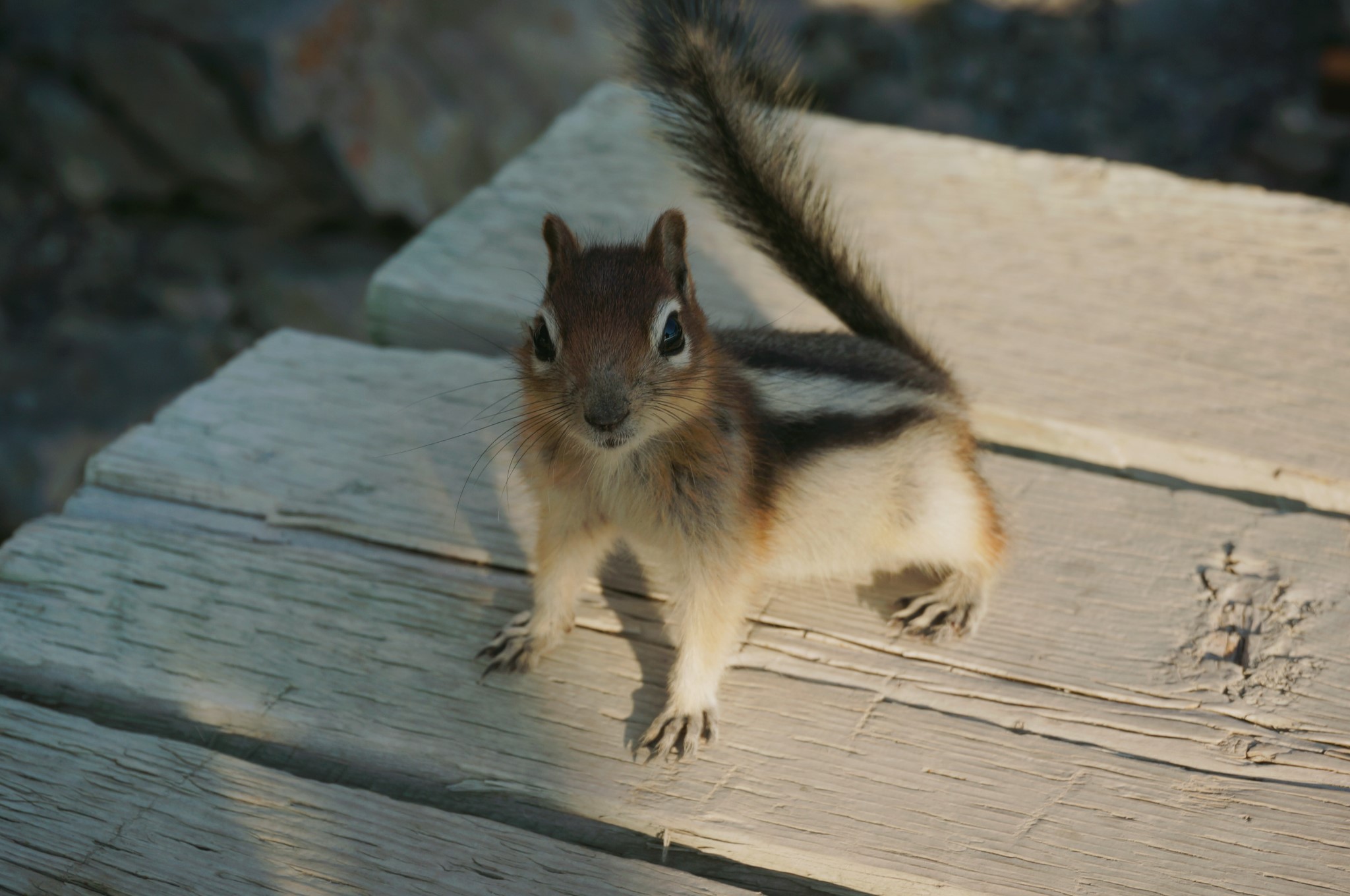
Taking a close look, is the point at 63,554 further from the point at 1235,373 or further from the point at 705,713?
the point at 1235,373

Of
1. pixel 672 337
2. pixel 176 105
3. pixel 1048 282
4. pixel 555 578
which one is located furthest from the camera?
pixel 176 105

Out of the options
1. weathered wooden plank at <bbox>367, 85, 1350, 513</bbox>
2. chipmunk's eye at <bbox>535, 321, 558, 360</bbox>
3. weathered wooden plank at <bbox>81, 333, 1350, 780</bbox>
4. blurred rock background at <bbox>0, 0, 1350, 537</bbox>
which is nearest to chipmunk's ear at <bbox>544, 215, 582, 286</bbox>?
chipmunk's eye at <bbox>535, 321, 558, 360</bbox>

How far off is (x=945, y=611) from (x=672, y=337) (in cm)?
66

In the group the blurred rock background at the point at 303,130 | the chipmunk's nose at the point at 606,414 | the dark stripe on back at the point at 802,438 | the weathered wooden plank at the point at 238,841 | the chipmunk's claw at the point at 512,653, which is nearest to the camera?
the weathered wooden plank at the point at 238,841

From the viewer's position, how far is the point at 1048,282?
8.76ft

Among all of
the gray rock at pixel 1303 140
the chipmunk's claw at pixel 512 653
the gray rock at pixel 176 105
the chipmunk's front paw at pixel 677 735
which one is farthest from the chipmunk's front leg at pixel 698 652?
the gray rock at pixel 1303 140

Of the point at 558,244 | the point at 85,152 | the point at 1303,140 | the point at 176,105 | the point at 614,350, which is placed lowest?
the point at 614,350

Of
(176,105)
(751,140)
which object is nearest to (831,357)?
(751,140)

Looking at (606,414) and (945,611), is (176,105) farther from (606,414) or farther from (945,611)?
(945,611)

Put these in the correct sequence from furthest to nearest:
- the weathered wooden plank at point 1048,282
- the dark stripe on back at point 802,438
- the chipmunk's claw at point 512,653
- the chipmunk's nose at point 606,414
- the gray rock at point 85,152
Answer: the gray rock at point 85,152, the weathered wooden plank at point 1048,282, the dark stripe on back at point 802,438, the chipmunk's claw at point 512,653, the chipmunk's nose at point 606,414

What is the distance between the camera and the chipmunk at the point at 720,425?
179 centimetres

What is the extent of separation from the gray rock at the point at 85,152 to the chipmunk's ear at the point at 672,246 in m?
3.95

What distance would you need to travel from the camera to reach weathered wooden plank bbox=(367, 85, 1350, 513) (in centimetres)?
229

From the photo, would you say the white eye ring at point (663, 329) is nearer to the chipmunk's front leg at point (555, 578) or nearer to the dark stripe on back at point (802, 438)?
the dark stripe on back at point (802, 438)
